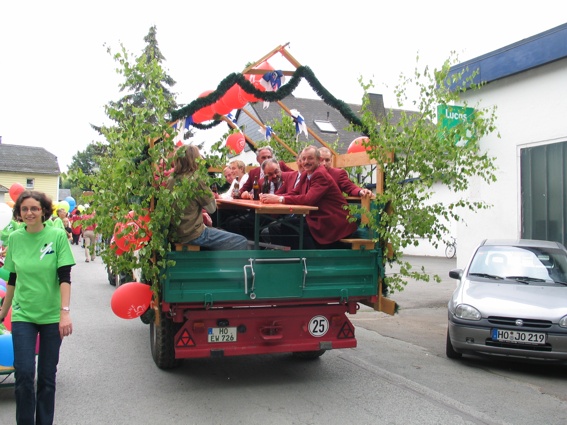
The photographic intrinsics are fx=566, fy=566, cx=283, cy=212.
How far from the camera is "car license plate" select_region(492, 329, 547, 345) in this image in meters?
6.26

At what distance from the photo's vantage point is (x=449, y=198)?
2295cm

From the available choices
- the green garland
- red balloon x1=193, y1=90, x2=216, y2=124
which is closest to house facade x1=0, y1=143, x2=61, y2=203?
red balloon x1=193, y1=90, x2=216, y2=124

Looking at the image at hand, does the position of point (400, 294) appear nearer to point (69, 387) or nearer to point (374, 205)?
point (374, 205)

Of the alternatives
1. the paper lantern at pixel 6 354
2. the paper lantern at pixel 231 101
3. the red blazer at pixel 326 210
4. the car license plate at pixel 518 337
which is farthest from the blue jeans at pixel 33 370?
the car license plate at pixel 518 337

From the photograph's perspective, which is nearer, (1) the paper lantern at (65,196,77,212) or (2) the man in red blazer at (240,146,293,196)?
(2) the man in red blazer at (240,146,293,196)

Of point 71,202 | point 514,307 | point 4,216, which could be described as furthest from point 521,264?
point 71,202

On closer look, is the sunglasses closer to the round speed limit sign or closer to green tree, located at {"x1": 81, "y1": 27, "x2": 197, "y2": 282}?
green tree, located at {"x1": 81, "y1": 27, "x2": 197, "y2": 282}

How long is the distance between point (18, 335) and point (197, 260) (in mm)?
1770

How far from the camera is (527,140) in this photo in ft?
35.9

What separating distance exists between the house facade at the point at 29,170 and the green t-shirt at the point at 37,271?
55.0 m

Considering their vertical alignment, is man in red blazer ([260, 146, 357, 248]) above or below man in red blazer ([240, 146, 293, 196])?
below

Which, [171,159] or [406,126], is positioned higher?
[406,126]

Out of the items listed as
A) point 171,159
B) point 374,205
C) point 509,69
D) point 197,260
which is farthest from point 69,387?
point 509,69

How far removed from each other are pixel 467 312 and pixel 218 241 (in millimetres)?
3140
